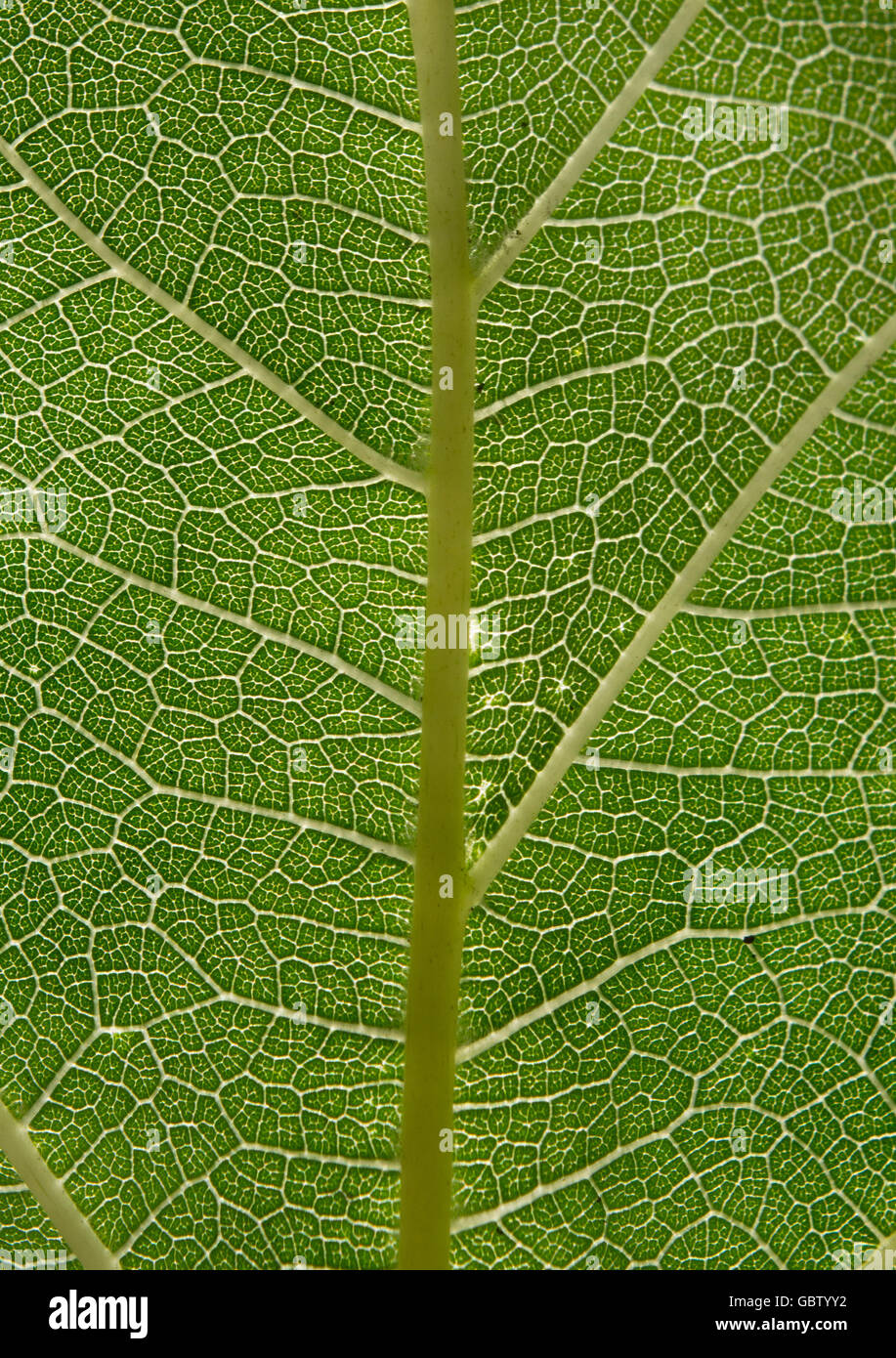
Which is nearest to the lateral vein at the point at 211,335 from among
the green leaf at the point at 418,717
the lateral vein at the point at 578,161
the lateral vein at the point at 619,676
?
the green leaf at the point at 418,717

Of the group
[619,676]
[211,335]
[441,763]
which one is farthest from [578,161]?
[441,763]

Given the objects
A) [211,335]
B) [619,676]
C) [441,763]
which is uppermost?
[211,335]

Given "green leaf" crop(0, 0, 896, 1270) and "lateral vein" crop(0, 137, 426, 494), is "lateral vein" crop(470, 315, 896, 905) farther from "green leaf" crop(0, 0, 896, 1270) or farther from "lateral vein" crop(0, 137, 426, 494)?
"lateral vein" crop(0, 137, 426, 494)

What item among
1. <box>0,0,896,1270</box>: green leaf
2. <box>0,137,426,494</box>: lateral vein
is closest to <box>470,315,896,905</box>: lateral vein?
<box>0,0,896,1270</box>: green leaf

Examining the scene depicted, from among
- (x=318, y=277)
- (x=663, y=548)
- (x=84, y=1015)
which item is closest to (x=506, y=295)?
(x=318, y=277)

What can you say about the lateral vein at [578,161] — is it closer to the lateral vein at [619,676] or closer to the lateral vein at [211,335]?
the lateral vein at [211,335]

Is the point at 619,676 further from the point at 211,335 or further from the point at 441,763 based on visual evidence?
the point at 211,335
